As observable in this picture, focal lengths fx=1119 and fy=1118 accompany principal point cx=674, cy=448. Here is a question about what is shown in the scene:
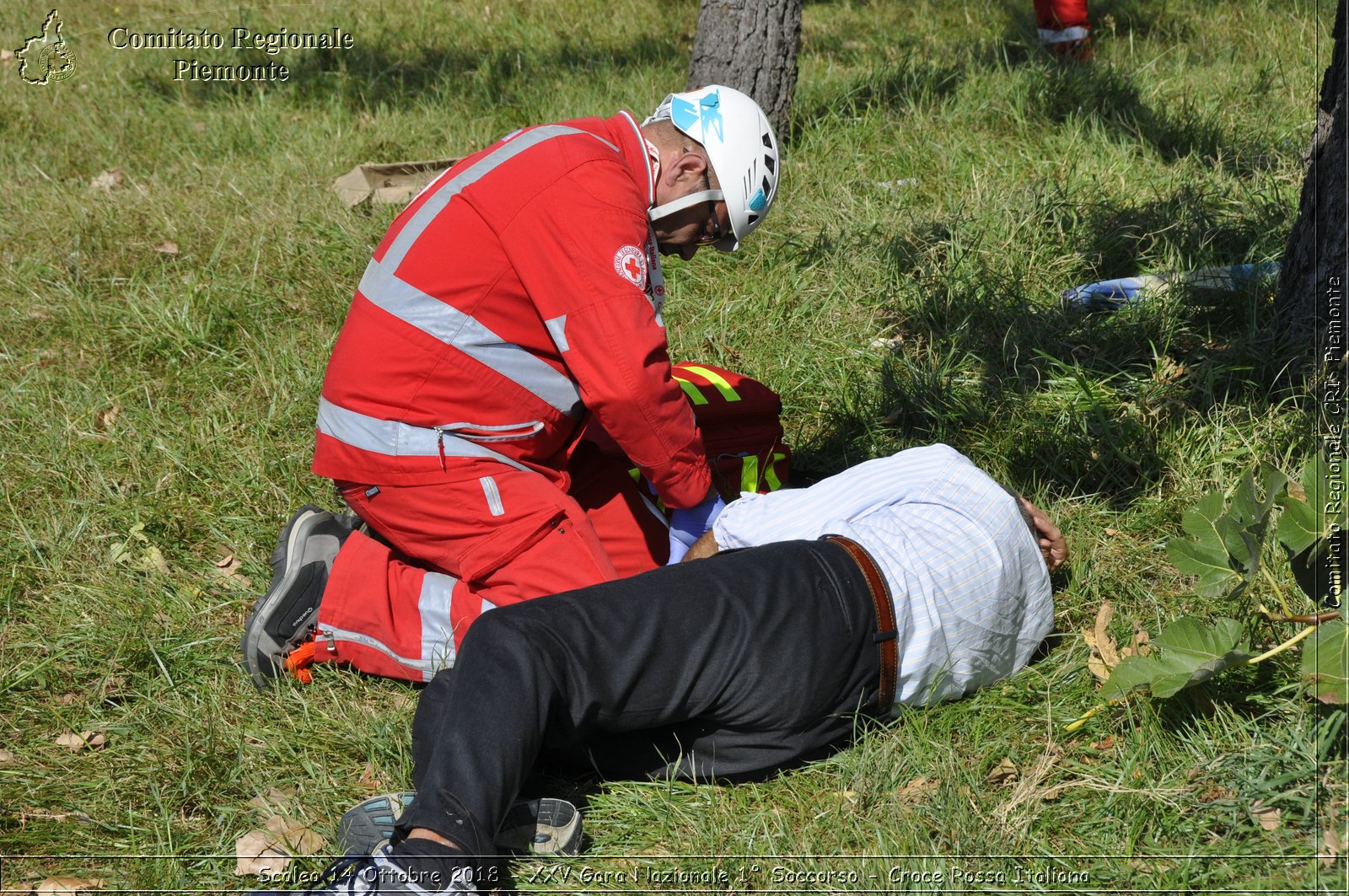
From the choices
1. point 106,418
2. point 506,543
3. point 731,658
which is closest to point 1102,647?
point 731,658

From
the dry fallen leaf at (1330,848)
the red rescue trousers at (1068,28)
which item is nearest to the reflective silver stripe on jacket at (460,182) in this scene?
the dry fallen leaf at (1330,848)

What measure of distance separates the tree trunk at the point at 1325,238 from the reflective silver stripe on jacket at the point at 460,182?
90.7 inches

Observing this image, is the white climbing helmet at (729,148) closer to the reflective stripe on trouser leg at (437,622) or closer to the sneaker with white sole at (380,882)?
the reflective stripe on trouser leg at (437,622)

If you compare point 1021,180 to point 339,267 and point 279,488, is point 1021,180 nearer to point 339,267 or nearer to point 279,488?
point 339,267

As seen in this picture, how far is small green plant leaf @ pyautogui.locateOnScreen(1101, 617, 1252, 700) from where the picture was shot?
2.53 metres

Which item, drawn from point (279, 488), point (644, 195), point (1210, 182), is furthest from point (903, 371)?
point (279, 488)

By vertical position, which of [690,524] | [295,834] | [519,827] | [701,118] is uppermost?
[701,118]

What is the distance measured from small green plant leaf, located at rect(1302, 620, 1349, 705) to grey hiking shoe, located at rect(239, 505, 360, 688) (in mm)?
2486

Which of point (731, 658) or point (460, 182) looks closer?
point (731, 658)

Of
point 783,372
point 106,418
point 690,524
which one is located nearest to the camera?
point 690,524

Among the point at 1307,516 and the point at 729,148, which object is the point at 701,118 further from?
the point at 1307,516

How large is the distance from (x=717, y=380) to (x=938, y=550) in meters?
1.32

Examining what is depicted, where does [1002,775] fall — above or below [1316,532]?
below

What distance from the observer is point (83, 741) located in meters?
2.92
